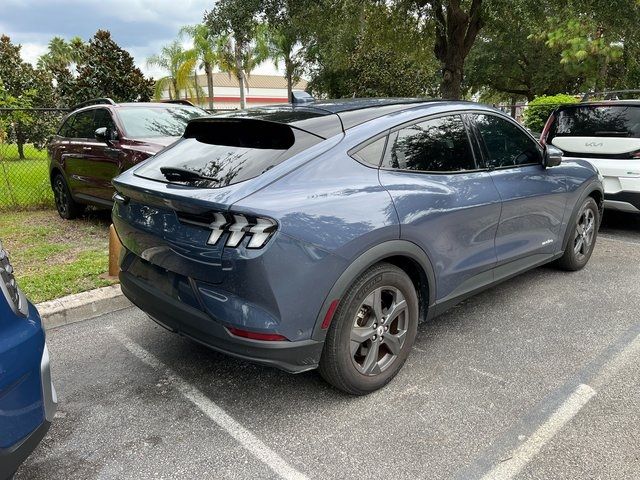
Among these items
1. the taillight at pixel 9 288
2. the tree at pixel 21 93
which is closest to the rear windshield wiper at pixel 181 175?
the taillight at pixel 9 288

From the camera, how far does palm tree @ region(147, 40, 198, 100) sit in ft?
110

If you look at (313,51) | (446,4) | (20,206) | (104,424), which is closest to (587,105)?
(446,4)

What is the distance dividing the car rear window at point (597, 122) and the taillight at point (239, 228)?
18.7ft

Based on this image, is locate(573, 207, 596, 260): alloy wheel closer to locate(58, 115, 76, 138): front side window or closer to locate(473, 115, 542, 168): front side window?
locate(473, 115, 542, 168): front side window

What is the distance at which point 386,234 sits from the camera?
2705 millimetres

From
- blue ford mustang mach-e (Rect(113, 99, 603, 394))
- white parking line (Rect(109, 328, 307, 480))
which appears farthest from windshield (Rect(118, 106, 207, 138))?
white parking line (Rect(109, 328, 307, 480))

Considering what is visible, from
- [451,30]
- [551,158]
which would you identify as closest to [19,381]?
[551,158]

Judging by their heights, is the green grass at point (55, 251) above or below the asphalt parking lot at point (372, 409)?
above

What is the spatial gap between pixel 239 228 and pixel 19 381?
1059 millimetres

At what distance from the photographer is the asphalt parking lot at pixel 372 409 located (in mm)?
2350

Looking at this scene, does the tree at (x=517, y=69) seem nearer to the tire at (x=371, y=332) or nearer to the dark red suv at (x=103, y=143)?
the dark red suv at (x=103, y=143)

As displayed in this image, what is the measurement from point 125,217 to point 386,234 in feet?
5.17

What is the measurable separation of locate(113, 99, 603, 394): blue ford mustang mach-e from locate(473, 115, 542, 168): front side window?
0.03 meters

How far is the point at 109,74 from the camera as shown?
14859 mm
